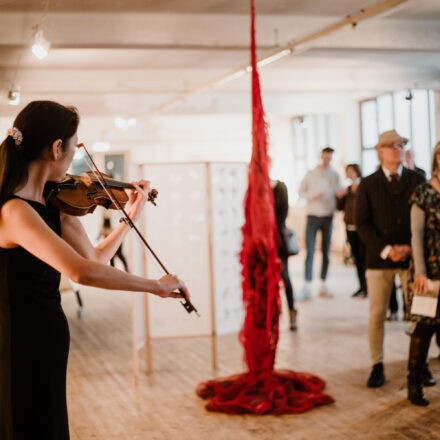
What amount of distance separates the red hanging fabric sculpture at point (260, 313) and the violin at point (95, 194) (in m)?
1.37

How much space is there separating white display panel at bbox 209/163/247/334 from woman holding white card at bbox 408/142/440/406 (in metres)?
1.36

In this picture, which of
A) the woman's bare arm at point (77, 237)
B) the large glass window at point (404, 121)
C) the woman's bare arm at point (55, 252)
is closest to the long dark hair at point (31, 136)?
the woman's bare arm at point (55, 252)

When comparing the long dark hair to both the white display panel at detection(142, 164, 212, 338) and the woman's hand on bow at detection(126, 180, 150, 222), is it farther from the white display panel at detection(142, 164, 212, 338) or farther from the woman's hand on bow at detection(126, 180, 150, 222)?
the white display panel at detection(142, 164, 212, 338)

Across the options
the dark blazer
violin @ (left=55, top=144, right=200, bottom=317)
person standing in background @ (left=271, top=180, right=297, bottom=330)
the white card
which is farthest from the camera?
person standing in background @ (left=271, top=180, right=297, bottom=330)

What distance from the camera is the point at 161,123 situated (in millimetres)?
16203

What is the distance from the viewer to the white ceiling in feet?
20.0

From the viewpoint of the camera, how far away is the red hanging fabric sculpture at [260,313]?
3.67 m

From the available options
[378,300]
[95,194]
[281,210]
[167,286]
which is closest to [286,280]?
[281,210]

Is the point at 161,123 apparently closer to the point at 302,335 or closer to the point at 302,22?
the point at 302,22

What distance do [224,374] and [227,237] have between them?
38.1 inches

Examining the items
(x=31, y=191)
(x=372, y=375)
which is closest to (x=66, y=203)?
(x=31, y=191)

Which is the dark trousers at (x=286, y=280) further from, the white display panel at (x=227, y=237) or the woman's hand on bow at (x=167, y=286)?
the woman's hand on bow at (x=167, y=286)

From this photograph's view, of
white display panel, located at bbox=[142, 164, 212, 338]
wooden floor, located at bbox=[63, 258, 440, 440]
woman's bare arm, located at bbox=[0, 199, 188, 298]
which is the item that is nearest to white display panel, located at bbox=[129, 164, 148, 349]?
white display panel, located at bbox=[142, 164, 212, 338]

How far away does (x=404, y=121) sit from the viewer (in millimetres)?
11047
